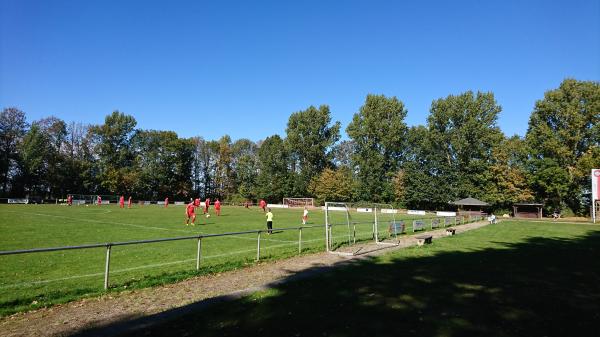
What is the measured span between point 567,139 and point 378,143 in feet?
105

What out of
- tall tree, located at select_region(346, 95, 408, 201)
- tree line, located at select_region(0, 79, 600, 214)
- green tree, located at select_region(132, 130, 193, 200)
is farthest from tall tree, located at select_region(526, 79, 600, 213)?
green tree, located at select_region(132, 130, 193, 200)

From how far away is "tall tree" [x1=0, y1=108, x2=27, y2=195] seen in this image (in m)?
69.9

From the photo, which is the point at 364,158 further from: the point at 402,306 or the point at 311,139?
the point at 402,306

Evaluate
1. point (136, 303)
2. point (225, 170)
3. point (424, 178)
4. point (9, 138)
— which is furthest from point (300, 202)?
point (136, 303)

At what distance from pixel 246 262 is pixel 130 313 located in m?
6.03

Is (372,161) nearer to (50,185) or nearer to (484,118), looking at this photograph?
(484,118)

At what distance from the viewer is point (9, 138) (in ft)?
236

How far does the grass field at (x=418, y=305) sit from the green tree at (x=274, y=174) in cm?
7486

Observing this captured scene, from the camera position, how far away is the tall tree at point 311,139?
87.4 meters

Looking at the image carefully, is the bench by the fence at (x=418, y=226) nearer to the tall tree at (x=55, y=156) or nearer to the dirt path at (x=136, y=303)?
the dirt path at (x=136, y=303)

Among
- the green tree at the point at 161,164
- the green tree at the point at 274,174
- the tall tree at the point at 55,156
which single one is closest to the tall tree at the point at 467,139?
the green tree at the point at 274,174

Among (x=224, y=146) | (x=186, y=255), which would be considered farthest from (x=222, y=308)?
(x=224, y=146)

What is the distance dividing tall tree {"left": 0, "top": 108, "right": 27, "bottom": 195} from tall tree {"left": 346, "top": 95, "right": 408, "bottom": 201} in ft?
210

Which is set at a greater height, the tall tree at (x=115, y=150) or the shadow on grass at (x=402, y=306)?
the tall tree at (x=115, y=150)
